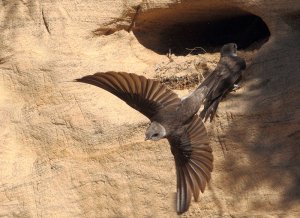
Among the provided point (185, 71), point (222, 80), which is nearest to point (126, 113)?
point (185, 71)

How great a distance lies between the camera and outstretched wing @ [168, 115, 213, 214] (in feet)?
9.24

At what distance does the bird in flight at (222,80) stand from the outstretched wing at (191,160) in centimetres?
14

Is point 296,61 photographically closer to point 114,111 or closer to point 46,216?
point 114,111

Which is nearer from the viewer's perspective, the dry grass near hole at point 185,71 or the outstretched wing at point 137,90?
the outstretched wing at point 137,90

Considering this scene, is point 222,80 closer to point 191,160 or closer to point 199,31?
point 191,160

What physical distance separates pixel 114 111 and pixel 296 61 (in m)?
0.76

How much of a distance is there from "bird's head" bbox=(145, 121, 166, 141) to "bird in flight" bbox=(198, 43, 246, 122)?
239 mm

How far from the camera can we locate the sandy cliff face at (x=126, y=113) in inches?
122

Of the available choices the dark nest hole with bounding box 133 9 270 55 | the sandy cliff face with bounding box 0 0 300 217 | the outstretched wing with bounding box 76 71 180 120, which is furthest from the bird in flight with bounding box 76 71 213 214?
the dark nest hole with bounding box 133 9 270 55

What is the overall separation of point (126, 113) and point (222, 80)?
0.43 metres

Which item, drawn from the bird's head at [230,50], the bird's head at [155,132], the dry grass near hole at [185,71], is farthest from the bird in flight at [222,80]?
the bird's head at [155,132]

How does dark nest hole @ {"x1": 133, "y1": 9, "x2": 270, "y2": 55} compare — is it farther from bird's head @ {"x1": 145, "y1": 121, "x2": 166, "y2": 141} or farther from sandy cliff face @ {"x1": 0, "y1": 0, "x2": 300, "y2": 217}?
bird's head @ {"x1": 145, "y1": 121, "x2": 166, "y2": 141}

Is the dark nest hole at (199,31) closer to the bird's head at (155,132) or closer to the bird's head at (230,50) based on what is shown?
the bird's head at (230,50)

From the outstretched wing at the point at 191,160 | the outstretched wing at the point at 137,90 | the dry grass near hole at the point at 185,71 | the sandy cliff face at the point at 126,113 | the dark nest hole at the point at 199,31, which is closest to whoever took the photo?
the outstretched wing at the point at 137,90
